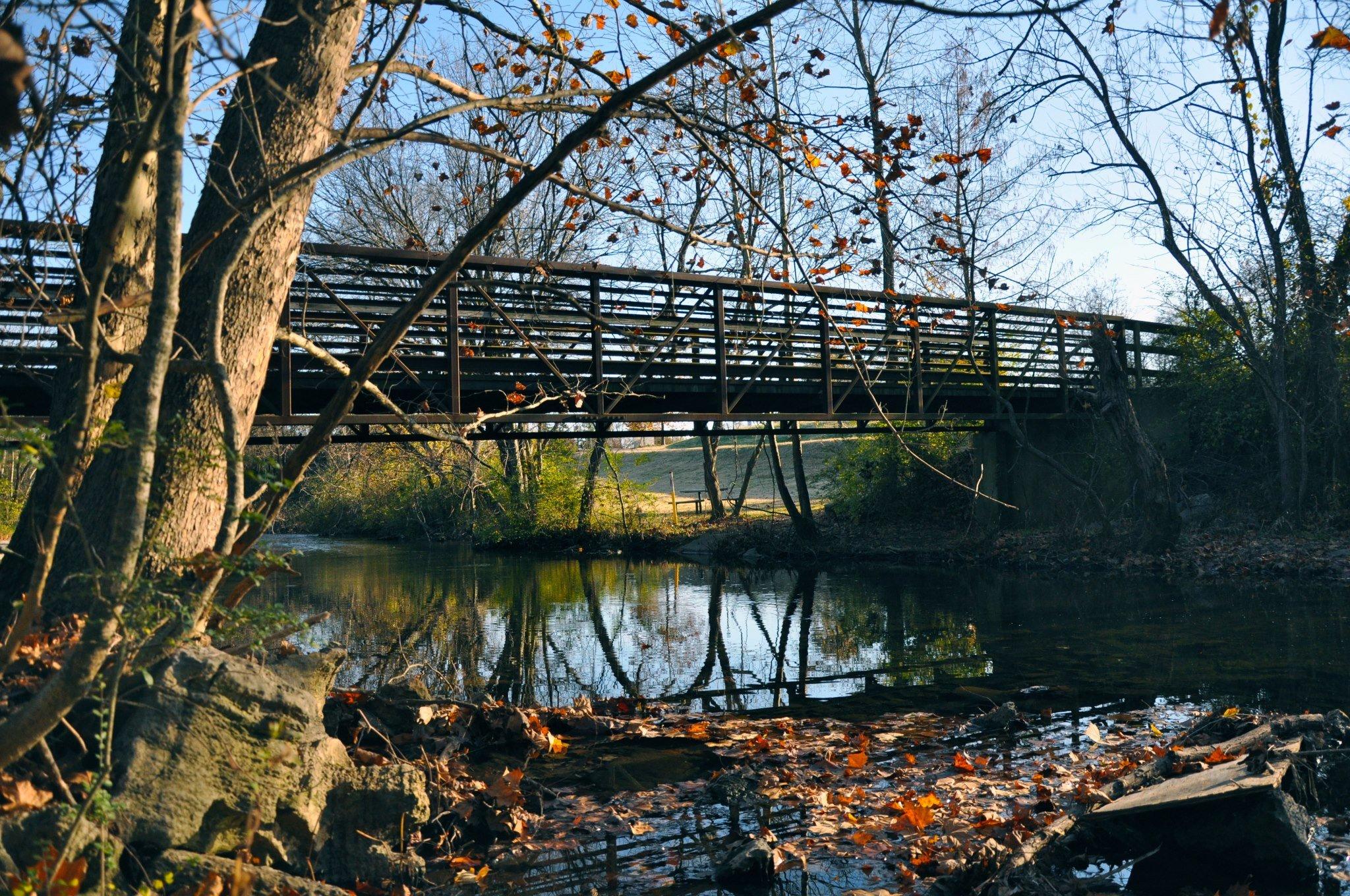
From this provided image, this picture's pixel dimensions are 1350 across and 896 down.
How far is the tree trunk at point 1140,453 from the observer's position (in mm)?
17438

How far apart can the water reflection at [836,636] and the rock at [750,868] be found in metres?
2.94

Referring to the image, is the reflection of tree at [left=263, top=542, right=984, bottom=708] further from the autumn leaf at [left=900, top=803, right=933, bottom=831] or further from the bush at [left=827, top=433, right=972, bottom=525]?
the bush at [left=827, top=433, right=972, bottom=525]

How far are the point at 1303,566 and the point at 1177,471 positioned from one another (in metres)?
5.27

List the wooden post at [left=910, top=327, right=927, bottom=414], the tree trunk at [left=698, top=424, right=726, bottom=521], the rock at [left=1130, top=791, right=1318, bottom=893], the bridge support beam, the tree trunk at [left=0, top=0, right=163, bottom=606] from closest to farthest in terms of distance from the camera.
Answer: the rock at [left=1130, top=791, right=1318, bottom=893] → the tree trunk at [left=0, top=0, right=163, bottom=606] → the wooden post at [left=910, top=327, right=927, bottom=414] → the bridge support beam → the tree trunk at [left=698, top=424, right=726, bottom=521]

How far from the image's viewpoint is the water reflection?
8875mm

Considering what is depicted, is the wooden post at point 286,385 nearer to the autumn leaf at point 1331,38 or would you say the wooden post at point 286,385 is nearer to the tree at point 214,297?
the tree at point 214,297

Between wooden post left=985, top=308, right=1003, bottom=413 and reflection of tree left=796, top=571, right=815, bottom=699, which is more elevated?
wooden post left=985, top=308, right=1003, bottom=413

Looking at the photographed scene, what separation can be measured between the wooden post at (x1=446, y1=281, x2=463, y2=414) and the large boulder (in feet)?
26.2

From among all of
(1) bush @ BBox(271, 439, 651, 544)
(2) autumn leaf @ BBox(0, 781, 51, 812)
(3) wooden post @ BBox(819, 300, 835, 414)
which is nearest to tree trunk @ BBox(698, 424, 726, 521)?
(1) bush @ BBox(271, 439, 651, 544)

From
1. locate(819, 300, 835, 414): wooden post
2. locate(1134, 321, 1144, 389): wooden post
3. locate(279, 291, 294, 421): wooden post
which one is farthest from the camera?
locate(1134, 321, 1144, 389): wooden post

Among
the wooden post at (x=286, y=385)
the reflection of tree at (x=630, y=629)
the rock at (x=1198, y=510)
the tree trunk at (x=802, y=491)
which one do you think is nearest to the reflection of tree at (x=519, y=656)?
the reflection of tree at (x=630, y=629)

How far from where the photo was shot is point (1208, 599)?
1338cm

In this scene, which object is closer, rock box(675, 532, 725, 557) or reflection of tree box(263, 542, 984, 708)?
reflection of tree box(263, 542, 984, 708)

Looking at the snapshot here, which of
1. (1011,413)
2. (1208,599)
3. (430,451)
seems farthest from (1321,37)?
(430,451)
